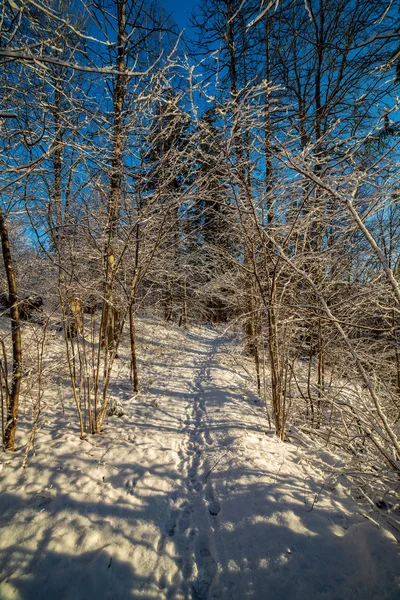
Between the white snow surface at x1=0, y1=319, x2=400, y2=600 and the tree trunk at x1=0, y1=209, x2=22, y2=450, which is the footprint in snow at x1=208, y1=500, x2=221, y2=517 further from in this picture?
the tree trunk at x1=0, y1=209, x2=22, y2=450

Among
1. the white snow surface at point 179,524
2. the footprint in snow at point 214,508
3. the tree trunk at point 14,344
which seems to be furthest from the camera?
the tree trunk at point 14,344

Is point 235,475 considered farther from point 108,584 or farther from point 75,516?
point 75,516

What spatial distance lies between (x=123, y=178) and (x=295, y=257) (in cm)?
269

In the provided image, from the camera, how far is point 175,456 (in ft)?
9.87

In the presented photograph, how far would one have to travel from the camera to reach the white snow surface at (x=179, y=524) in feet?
5.35

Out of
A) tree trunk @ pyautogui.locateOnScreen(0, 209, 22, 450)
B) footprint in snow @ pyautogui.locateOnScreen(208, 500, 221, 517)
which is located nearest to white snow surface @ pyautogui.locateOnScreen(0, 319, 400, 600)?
footprint in snow @ pyautogui.locateOnScreen(208, 500, 221, 517)

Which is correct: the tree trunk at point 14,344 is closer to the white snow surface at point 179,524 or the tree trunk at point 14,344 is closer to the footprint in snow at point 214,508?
the white snow surface at point 179,524

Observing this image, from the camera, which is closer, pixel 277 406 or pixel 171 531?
pixel 171 531

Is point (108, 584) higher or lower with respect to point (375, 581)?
lower

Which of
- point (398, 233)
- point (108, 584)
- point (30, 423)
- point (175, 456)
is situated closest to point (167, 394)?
point (175, 456)

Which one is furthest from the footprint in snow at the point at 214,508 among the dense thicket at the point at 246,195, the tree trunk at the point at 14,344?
the tree trunk at the point at 14,344

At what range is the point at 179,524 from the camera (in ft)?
7.07

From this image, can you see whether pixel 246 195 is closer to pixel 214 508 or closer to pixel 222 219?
pixel 222 219

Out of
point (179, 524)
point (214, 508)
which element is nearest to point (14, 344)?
point (179, 524)
